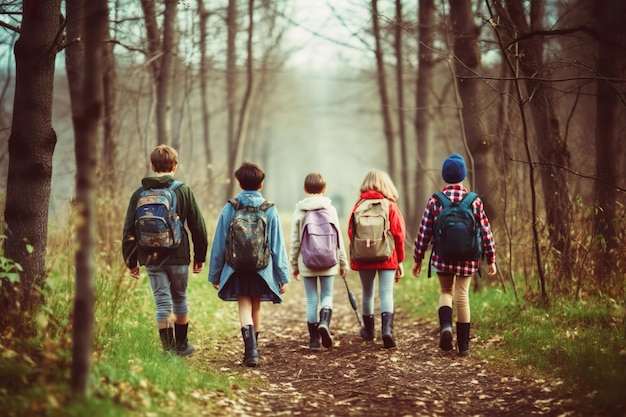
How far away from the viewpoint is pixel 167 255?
568 cm

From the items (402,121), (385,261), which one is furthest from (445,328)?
(402,121)

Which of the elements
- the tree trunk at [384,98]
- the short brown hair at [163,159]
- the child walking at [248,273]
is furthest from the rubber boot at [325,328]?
the tree trunk at [384,98]

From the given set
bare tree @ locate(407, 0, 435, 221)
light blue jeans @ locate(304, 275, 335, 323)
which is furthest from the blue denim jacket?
bare tree @ locate(407, 0, 435, 221)

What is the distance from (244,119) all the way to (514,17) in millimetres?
9907

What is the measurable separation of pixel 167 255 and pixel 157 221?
0.35 metres

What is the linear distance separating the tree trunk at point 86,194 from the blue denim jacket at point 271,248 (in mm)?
2369

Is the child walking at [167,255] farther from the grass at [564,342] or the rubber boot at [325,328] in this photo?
the grass at [564,342]

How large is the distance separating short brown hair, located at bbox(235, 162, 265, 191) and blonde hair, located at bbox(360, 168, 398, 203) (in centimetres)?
129

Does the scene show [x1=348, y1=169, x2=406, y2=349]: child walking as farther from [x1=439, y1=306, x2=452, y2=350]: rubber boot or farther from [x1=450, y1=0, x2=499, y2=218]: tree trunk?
[x1=450, y1=0, x2=499, y2=218]: tree trunk

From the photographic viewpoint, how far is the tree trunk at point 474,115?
26.9 ft

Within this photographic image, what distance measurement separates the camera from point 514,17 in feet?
25.0

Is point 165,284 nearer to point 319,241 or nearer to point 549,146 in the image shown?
point 319,241

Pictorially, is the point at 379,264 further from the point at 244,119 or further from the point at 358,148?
the point at 358,148

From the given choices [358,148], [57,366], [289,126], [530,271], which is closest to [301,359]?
[57,366]
